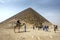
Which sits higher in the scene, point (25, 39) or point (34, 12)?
point (34, 12)

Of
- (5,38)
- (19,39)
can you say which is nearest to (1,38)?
(5,38)

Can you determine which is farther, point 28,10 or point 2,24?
point 28,10

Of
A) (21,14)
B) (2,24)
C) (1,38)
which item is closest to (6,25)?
(2,24)

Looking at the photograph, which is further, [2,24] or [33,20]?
[33,20]

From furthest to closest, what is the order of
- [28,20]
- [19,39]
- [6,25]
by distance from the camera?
[28,20] → [6,25] → [19,39]

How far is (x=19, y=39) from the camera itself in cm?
2295

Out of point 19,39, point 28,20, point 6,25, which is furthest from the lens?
point 28,20

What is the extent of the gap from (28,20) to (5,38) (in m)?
38.3

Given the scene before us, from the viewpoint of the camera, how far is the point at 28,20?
61.8 meters

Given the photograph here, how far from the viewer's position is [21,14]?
62438 millimetres

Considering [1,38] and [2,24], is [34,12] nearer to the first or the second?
[2,24]

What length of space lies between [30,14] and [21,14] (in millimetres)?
2400

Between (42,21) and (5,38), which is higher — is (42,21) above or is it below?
above

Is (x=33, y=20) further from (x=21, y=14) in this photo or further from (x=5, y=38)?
(x=5, y=38)
